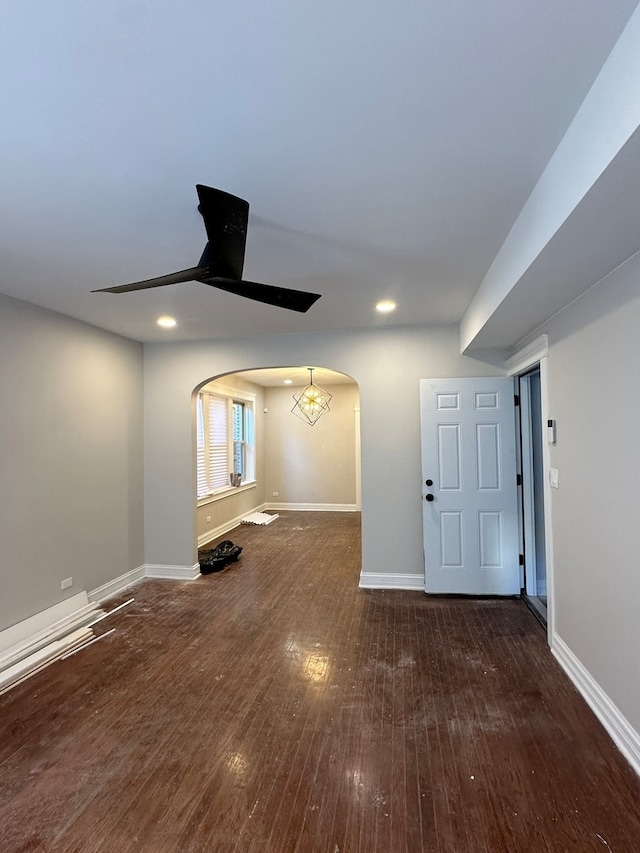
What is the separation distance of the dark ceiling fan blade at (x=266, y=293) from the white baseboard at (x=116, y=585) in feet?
10.9

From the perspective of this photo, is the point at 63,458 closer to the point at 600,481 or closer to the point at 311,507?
the point at 600,481

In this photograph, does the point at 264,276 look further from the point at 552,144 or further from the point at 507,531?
the point at 507,531

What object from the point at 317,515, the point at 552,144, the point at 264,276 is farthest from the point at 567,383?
the point at 317,515

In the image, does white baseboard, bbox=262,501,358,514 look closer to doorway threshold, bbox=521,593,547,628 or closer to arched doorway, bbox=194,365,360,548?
arched doorway, bbox=194,365,360,548

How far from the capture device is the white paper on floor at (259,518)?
7.18m

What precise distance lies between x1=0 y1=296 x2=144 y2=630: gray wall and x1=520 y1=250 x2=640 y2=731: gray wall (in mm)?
3800

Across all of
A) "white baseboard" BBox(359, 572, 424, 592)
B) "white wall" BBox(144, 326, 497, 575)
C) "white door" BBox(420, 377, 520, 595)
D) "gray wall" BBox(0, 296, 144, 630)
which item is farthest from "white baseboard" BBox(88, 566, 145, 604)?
"white door" BBox(420, 377, 520, 595)

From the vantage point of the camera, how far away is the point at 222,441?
6.71 m

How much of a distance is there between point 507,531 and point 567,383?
173cm

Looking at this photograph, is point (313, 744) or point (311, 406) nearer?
point (313, 744)

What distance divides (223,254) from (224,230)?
0.12 metres

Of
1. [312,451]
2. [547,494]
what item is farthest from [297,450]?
[547,494]

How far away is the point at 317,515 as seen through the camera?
783 centimetres

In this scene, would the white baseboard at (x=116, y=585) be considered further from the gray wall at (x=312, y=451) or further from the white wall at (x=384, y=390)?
the gray wall at (x=312, y=451)
